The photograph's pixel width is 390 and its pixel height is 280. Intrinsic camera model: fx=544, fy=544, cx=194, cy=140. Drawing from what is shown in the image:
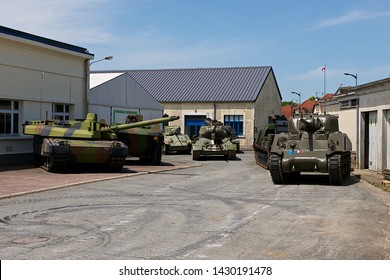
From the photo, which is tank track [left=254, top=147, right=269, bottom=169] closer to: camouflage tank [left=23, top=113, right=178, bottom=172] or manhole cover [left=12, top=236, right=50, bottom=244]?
camouflage tank [left=23, top=113, right=178, bottom=172]

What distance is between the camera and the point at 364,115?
22.1 meters

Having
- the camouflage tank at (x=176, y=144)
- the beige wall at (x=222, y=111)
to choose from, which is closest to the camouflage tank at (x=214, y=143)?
the camouflage tank at (x=176, y=144)

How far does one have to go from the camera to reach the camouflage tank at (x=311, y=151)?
1554cm

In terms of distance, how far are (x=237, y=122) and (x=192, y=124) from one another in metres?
3.97

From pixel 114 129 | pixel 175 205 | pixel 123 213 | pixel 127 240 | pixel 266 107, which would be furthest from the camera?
pixel 266 107

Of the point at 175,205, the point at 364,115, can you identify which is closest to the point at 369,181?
the point at 364,115

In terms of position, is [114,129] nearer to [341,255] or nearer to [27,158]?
[27,158]

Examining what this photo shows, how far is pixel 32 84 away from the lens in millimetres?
22875

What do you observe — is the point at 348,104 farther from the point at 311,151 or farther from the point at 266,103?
the point at 266,103

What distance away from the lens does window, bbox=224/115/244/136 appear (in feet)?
148

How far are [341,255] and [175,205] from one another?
5.09 meters

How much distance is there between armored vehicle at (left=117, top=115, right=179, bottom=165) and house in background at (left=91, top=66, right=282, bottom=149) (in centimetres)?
1946

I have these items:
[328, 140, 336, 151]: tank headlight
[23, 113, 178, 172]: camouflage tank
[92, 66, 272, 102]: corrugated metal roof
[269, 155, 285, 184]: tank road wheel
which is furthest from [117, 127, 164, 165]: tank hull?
[92, 66, 272, 102]: corrugated metal roof
